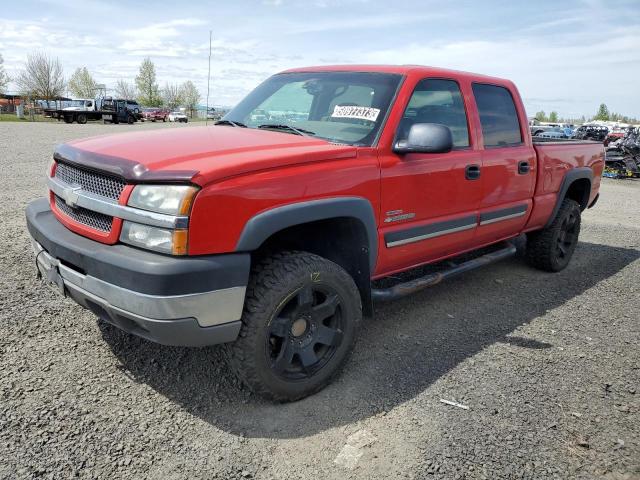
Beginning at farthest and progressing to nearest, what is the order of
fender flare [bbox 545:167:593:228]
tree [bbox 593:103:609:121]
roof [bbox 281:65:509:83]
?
tree [bbox 593:103:609:121] < fender flare [bbox 545:167:593:228] < roof [bbox 281:65:509:83]

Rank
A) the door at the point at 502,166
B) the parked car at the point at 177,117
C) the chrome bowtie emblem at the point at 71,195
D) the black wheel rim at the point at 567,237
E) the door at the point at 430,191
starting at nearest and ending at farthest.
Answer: the chrome bowtie emblem at the point at 71,195 → the door at the point at 430,191 → the door at the point at 502,166 → the black wheel rim at the point at 567,237 → the parked car at the point at 177,117

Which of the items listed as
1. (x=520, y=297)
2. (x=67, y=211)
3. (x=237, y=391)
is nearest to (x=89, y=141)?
(x=67, y=211)

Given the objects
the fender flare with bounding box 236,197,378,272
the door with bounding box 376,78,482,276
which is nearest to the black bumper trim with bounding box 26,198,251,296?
the fender flare with bounding box 236,197,378,272

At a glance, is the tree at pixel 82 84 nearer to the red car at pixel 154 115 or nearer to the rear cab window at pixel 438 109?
the red car at pixel 154 115

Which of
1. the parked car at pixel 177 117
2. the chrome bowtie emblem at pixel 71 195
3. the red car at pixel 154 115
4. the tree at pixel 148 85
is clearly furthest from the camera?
the tree at pixel 148 85

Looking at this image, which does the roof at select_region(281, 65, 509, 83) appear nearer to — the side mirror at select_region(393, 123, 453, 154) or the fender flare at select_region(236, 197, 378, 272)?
the side mirror at select_region(393, 123, 453, 154)

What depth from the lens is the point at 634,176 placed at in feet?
54.4

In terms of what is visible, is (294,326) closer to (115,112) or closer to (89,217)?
(89,217)

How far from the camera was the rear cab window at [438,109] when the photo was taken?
11.1 feet

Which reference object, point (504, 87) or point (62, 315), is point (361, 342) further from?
point (504, 87)

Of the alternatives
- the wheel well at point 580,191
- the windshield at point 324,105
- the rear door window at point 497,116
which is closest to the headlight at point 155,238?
the windshield at point 324,105

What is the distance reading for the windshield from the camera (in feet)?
10.6

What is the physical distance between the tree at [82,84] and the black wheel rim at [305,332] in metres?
82.9

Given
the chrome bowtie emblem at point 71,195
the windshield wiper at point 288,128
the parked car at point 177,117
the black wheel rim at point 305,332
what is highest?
the windshield wiper at point 288,128
